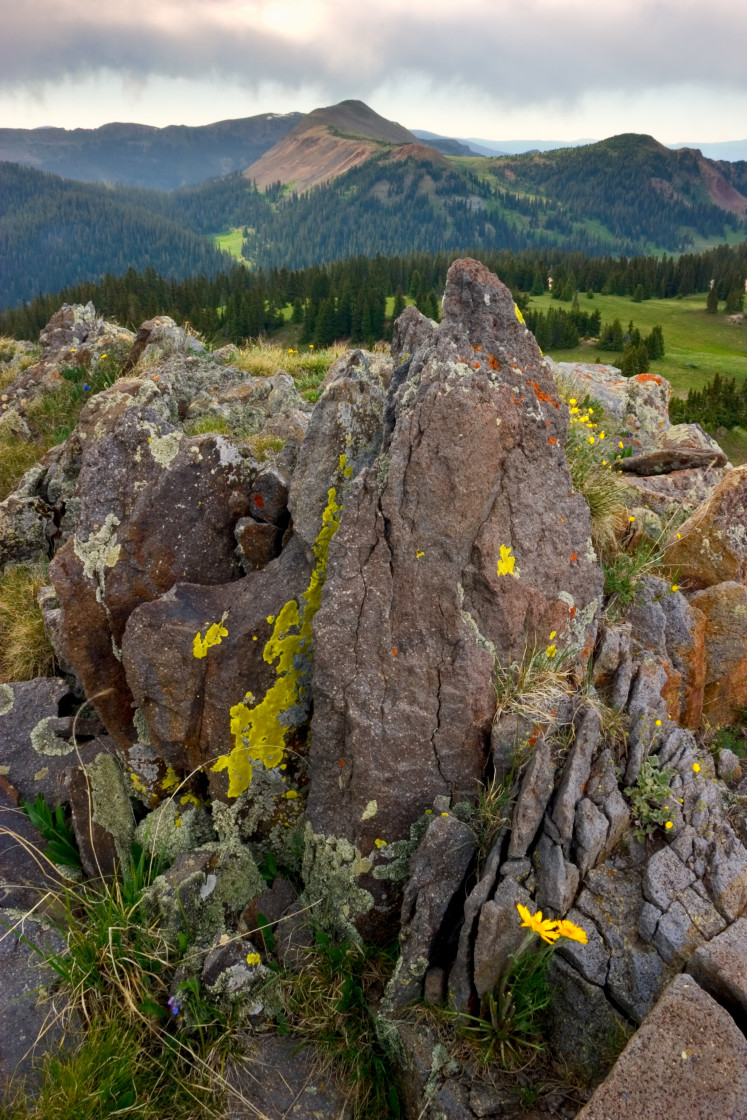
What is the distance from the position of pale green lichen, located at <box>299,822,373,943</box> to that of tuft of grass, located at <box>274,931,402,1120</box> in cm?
16

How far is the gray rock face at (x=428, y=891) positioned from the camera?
14.8 feet

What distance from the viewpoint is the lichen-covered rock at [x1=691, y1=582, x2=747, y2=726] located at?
680cm

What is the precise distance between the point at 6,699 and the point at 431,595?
5.20 meters

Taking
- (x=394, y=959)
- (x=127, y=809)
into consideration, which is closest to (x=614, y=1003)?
(x=394, y=959)

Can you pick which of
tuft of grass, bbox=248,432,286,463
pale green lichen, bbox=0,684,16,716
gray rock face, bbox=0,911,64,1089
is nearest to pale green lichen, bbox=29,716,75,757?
pale green lichen, bbox=0,684,16,716

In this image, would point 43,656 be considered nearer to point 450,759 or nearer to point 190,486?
point 190,486

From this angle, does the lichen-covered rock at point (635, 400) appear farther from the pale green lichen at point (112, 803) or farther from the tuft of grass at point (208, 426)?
the pale green lichen at point (112, 803)

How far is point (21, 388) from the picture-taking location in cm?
1469

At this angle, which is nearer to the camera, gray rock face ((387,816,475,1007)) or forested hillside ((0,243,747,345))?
gray rock face ((387,816,475,1007))

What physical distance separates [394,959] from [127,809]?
9.37 feet

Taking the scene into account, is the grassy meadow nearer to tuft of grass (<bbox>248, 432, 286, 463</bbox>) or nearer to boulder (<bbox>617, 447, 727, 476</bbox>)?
boulder (<bbox>617, 447, 727, 476</bbox>)

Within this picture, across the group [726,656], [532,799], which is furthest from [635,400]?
[532,799]

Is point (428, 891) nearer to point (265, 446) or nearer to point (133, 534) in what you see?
point (133, 534)

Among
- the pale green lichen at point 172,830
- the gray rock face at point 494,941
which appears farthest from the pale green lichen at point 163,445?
the gray rock face at point 494,941
